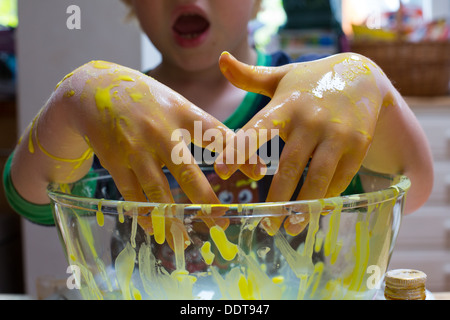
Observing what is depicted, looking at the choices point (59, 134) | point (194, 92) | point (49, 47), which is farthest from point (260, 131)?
point (49, 47)

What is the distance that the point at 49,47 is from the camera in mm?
Answer: 1137

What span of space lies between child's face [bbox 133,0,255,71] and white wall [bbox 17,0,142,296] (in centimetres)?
45

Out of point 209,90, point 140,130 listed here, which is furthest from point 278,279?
point 209,90

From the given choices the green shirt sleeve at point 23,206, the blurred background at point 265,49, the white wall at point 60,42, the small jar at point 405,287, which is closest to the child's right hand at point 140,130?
the small jar at point 405,287

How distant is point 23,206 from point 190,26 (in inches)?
12.6

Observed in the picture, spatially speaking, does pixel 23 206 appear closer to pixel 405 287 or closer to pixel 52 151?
pixel 52 151

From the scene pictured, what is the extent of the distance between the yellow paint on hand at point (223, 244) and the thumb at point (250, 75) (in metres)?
0.11

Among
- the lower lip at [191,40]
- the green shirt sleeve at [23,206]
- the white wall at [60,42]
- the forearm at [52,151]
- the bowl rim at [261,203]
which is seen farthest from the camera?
the white wall at [60,42]

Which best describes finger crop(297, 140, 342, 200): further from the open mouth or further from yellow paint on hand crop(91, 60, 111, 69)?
the open mouth

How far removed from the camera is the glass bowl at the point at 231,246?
263 millimetres

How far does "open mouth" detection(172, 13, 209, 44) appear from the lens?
25.8 inches

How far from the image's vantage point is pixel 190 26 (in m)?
0.66

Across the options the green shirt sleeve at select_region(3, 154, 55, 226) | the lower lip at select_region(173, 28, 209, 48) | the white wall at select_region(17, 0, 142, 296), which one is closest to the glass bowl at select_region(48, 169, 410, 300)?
the green shirt sleeve at select_region(3, 154, 55, 226)
